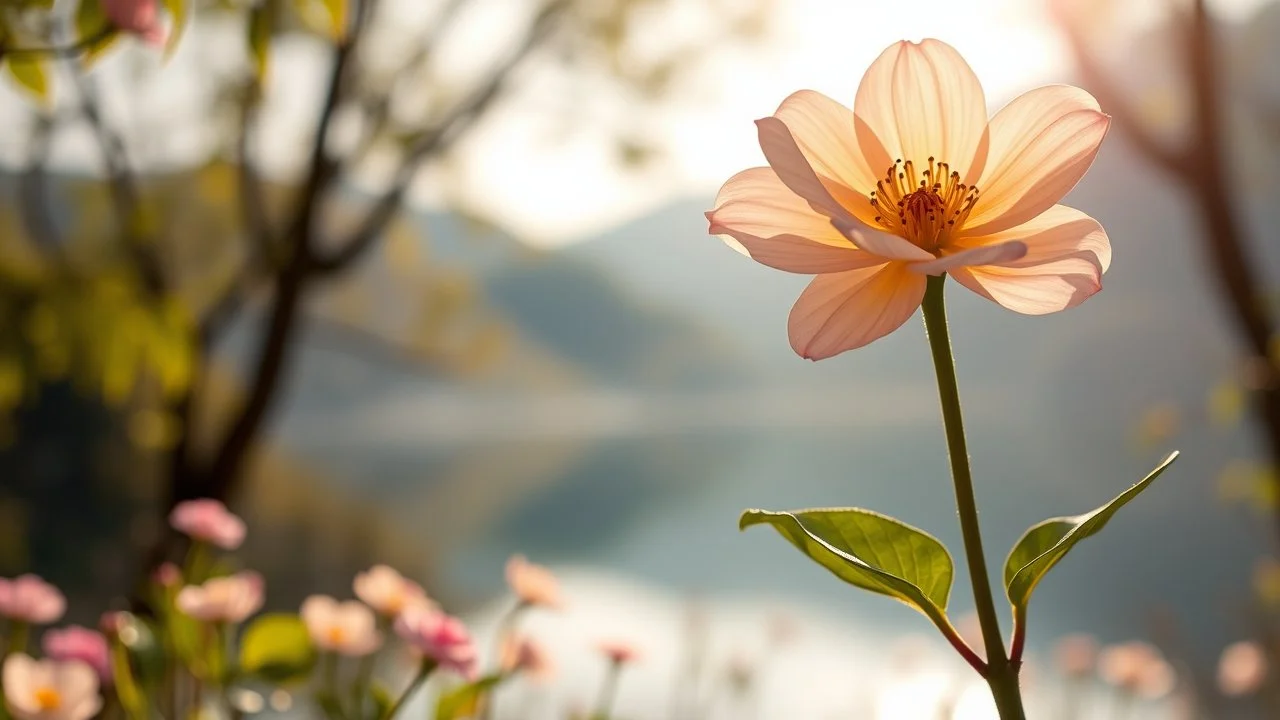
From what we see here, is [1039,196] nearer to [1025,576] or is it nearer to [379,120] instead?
[1025,576]

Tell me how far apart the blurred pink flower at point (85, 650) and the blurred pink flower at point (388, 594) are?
20 centimetres

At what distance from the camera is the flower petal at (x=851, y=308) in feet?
0.92

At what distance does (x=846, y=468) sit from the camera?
50.2ft

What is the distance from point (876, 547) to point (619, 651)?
567 mm

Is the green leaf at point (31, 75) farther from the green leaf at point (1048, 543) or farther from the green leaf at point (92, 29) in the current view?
the green leaf at point (1048, 543)

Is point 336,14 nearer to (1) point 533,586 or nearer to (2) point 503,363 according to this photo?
(1) point 533,586

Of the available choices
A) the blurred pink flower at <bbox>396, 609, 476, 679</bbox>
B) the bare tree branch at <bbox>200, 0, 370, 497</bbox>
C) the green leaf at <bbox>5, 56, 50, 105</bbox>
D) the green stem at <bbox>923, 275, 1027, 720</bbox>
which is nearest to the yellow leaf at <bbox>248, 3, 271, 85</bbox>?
the green leaf at <bbox>5, 56, 50, 105</bbox>

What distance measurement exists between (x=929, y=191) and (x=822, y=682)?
4.54 metres

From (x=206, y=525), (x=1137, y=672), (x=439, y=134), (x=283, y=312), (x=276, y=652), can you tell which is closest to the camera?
(x=276, y=652)

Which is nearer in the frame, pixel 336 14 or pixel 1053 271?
pixel 1053 271

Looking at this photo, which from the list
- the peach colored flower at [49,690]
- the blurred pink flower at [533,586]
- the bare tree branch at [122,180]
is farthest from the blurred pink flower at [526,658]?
the bare tree branch at [122,180]

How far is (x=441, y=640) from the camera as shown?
547 millimetres

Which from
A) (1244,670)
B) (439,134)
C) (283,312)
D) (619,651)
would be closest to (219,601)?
(619,651)

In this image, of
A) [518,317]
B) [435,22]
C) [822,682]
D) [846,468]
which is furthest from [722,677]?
[518,317]
